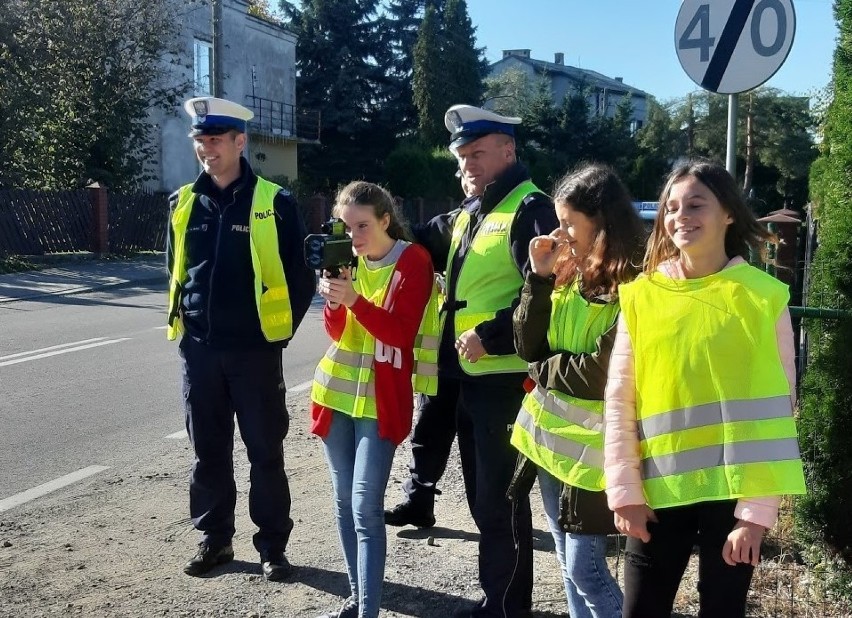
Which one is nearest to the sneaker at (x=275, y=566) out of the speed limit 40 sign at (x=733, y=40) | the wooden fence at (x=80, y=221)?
the speed limit 40 sign at (x=733, y=40)

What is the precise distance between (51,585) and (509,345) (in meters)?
2.36

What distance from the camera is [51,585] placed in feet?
12.9

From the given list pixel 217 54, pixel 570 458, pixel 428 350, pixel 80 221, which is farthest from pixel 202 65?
pixel 570 458

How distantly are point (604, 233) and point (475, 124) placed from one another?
3.06 ft

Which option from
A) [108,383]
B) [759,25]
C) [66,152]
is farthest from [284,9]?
[759,25]

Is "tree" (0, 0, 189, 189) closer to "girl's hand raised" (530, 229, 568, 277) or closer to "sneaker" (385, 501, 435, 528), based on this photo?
"sneaker" (385, 501, 435, 528)

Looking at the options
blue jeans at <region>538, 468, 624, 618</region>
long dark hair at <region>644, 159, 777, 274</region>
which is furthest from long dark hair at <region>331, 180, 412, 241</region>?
blue jeans at <region>538, 468, 624, 618</region>

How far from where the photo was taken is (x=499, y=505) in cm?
334

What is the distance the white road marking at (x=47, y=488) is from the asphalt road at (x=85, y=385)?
0.23 ft

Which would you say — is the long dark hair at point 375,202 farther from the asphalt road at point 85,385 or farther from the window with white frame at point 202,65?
the window with white frame at point 202,65

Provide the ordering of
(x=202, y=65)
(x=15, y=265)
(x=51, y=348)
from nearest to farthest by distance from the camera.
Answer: (x=51, y=348) → (x=15, y=265) → (x=202, y=65)

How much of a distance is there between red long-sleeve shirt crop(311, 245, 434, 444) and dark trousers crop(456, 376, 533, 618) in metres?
0.28

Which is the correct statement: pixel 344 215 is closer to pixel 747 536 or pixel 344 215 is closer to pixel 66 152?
pixel 747 536

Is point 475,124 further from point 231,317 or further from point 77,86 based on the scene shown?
point 77,86
